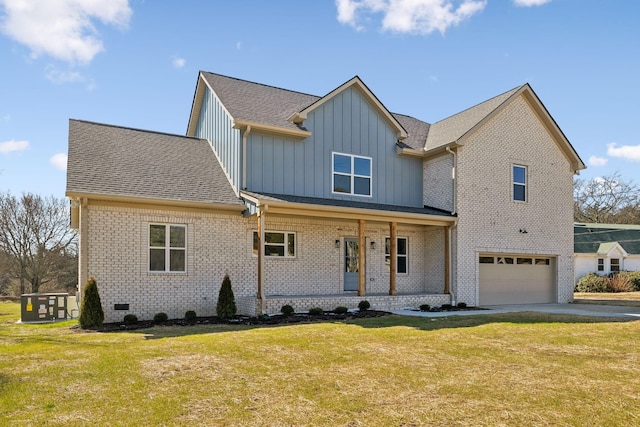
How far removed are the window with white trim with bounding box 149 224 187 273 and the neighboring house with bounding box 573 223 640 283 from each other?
1083 inches

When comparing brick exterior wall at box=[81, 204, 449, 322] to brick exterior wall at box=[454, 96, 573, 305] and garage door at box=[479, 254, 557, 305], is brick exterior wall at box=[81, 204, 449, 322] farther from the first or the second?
garage door at box=[479, 254, 557, 305]

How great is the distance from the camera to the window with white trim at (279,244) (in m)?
16.3

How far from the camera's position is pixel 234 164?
16172 millimetres

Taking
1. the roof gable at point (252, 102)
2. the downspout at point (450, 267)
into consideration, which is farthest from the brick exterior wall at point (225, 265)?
the roof gable at point (252, 102)

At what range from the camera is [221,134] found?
17531mm

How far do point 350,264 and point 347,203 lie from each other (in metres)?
2.52

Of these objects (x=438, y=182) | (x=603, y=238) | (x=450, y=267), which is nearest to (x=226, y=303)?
(x=450, y=267)

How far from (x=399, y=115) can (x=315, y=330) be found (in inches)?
544

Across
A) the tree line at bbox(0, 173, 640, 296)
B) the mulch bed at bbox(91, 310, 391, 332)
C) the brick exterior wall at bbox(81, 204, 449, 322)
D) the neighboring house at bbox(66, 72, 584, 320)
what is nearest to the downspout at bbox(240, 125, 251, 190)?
the neighboring house at bbox(66, 72, 584, 320)

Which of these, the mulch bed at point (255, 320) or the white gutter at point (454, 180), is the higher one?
the white gutter at point (454, 180)

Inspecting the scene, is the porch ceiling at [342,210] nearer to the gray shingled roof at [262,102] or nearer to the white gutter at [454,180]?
the white gutter at [454,180]

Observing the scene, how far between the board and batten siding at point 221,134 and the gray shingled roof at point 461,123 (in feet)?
24.9

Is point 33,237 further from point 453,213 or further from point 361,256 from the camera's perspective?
point 453,213

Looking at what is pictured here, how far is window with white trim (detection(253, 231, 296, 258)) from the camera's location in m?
16.3
